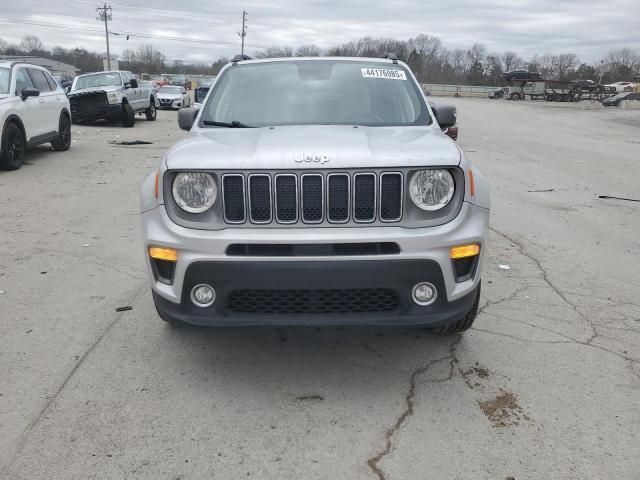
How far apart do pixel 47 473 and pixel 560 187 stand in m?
9.00

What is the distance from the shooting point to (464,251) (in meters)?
2.95

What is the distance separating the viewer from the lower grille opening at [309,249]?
284 centimetres

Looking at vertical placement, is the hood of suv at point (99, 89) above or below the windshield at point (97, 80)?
below

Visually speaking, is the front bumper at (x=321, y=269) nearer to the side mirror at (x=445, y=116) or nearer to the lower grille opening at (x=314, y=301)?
the lower grille opening at (x=314, y=301)

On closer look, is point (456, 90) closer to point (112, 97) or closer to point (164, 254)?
point (112, 97)

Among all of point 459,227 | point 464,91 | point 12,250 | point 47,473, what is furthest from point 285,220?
point 464,91

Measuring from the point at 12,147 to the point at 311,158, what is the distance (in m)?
8.98

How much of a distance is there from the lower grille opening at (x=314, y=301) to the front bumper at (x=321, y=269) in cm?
3

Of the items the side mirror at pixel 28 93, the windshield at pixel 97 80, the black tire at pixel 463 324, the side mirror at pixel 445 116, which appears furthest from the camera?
the windshield at pixel 97 80

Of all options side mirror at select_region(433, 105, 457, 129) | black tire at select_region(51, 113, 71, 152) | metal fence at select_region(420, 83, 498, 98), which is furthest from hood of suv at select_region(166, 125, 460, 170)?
metal fence at select_region(420, 83, 498, 98)

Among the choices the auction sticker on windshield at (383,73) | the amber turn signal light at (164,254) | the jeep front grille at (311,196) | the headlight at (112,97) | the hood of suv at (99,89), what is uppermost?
the hood of suv at (99,89)

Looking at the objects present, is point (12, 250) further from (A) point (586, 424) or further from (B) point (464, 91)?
(B) point (464, 91)

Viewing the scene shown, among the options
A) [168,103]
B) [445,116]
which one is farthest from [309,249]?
[168,103]

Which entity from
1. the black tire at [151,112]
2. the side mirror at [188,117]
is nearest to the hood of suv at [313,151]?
the side mirror at [188,117]
